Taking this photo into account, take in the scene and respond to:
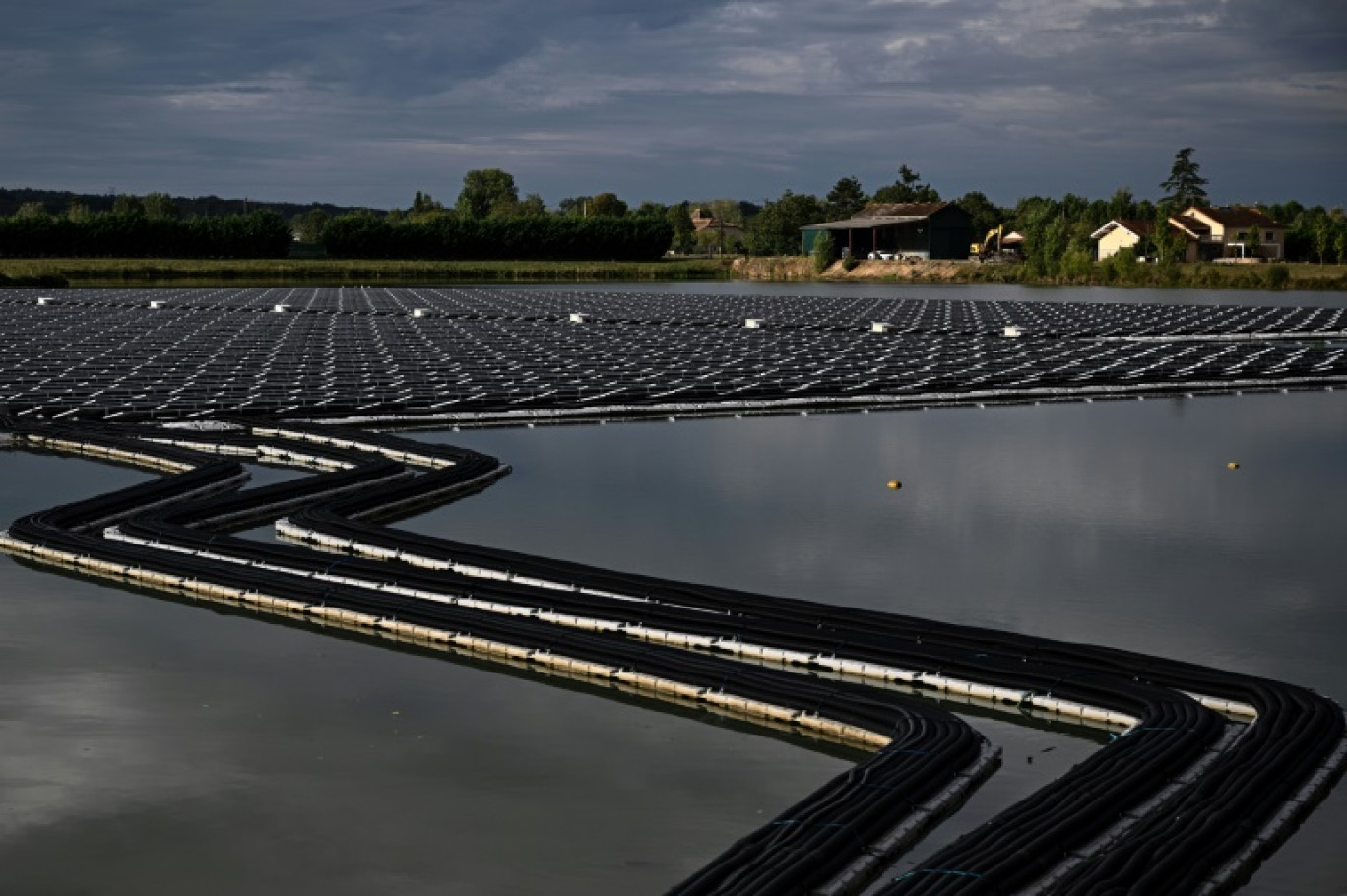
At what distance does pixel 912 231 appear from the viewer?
12300 centimetres

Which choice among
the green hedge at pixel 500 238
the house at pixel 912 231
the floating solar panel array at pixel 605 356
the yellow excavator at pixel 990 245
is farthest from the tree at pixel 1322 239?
the floating solar panel array at pixel 605 356

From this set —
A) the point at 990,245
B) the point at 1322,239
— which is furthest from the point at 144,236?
the point at 1322,239

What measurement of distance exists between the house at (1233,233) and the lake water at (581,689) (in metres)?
103

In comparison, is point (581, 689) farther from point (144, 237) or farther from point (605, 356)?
point (144, 237)

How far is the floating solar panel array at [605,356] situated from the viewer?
31.4m

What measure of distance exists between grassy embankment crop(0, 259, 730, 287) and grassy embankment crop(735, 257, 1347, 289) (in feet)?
16.6

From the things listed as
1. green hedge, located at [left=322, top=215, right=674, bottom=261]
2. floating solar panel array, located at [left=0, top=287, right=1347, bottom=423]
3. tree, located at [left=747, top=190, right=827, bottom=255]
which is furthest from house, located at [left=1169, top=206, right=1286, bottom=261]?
floating solar panel array, located at [left=0, top=287, right=1347, bottom=423]

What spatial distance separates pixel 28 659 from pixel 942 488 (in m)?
12.5

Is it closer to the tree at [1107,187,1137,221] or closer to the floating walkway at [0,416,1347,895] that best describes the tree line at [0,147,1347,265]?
the tree at [1107,187,1137,221]

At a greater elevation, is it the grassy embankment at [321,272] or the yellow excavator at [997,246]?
the yellow excavator at [997,246]

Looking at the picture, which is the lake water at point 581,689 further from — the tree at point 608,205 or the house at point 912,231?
the tree at point 608,205

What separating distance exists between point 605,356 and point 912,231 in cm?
8460

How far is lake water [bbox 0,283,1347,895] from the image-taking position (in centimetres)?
953

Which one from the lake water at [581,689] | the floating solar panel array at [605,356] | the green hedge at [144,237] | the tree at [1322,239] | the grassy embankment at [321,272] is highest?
the tree at [1322,239]
